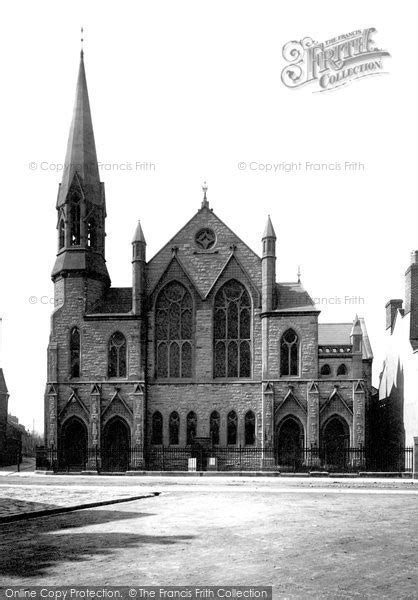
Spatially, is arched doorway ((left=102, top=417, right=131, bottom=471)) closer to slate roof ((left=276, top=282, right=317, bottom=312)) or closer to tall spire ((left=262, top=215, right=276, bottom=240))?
slate roof ((left=276, top=282, right=317, bottom=312))

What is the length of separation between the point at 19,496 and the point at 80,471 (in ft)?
58.6

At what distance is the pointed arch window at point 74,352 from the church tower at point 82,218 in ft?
6.39

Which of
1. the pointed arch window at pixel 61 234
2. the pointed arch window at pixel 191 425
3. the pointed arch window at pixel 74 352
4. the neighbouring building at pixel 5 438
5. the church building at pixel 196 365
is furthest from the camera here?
the neighbouring building at pixel 5 438

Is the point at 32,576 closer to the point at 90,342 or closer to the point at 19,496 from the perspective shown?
the point at 19,496

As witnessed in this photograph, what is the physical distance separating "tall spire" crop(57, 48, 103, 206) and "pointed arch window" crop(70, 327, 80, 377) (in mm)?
8142

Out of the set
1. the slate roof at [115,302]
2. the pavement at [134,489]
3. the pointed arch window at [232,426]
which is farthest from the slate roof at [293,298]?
the pavement at [134,489]

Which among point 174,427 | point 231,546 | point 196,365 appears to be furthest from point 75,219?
point 231,546

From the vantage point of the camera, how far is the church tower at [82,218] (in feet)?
143

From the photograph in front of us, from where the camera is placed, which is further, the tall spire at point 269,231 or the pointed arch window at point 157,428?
the tall spire at point 269,231

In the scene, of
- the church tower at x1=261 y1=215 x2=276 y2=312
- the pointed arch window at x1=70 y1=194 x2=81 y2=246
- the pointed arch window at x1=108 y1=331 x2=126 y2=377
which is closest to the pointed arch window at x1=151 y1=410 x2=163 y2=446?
the pointed arch window at x1=108 y1=331 x2=126 y2=377

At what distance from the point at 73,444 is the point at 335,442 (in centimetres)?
1471

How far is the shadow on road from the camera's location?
1076cm

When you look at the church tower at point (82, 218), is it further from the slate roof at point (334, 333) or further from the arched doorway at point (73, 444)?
the slate roof at point (334, 333)

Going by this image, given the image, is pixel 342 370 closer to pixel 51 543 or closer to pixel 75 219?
pixel 75 219
